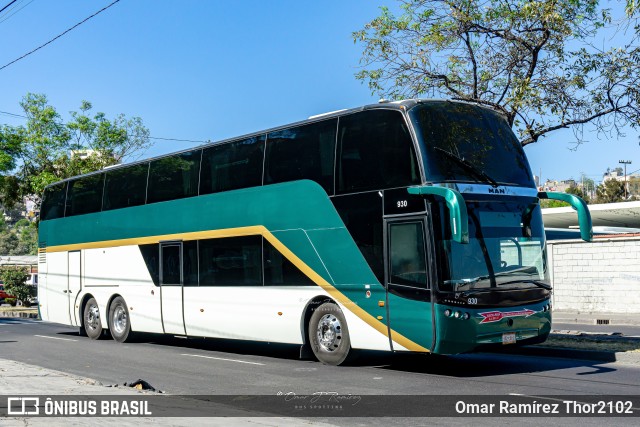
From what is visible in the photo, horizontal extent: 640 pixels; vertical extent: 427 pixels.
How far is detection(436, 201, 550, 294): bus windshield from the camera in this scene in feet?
39.7

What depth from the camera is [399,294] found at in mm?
12711

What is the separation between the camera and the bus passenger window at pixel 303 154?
1424 centimetres

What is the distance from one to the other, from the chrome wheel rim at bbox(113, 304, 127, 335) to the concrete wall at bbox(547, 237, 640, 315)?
630 inches

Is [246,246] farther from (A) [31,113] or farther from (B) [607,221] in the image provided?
(B) [607,221]

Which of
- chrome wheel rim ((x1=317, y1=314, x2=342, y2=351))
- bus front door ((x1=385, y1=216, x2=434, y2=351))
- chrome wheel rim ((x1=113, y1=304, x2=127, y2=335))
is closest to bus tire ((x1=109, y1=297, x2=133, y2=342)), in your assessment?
chrome wheel rim ((x1=113, y1=304, x2=127, y2=335))

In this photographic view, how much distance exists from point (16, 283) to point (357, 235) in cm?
3829

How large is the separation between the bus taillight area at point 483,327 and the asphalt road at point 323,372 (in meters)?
0.52

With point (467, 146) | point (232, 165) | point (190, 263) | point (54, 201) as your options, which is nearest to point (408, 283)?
point (467, 146)

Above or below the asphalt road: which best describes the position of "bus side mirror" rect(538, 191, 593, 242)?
above

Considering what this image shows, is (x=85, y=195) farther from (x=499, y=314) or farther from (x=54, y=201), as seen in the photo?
(x=499, y=314)

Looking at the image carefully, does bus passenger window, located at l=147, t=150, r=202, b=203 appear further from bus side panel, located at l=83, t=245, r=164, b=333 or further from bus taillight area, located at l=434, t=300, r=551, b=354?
bus taillight area, located at l=434, t=300, r=551, b=354

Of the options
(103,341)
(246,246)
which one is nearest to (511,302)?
(246,246)

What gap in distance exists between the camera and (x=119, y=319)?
21.0 meters

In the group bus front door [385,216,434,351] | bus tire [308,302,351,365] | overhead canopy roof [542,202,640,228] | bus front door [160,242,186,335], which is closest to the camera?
bus front door [385,216,434,351]
